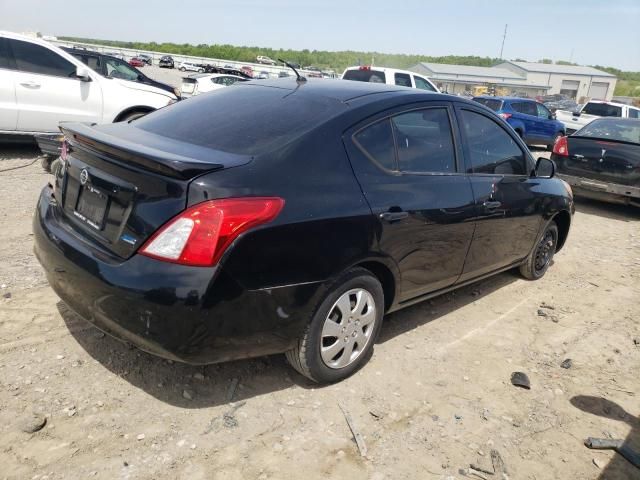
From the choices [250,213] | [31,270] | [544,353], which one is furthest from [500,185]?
[31,270]

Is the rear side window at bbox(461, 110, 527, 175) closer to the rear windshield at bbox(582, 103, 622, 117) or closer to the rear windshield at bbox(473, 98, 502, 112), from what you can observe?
the rear windshield at bbox(473, 98, 502, 112)

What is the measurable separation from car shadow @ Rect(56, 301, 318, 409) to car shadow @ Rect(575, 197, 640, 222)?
23.6 ft

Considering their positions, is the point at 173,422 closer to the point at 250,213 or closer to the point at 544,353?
the point at 250,213

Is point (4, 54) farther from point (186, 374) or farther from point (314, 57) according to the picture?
point (314, 57)

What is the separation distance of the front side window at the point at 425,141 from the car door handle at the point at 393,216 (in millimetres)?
299

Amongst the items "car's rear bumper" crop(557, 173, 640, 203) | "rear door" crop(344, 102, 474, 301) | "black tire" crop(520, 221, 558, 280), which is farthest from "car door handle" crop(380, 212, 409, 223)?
"car's rear bumper" crop(557, 173, 640, 203)

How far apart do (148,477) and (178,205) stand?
1218 mm

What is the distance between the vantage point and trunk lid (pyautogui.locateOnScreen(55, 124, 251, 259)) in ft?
8.07

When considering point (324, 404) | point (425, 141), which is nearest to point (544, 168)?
point (425, 141)

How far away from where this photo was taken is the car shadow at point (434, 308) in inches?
157

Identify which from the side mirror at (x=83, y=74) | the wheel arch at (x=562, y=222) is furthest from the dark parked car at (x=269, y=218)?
the side mirror at (x=83, y=74)

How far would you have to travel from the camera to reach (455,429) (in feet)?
9.66

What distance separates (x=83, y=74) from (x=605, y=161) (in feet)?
26.8

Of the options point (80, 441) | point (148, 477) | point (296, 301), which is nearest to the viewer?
point (148, 477)
